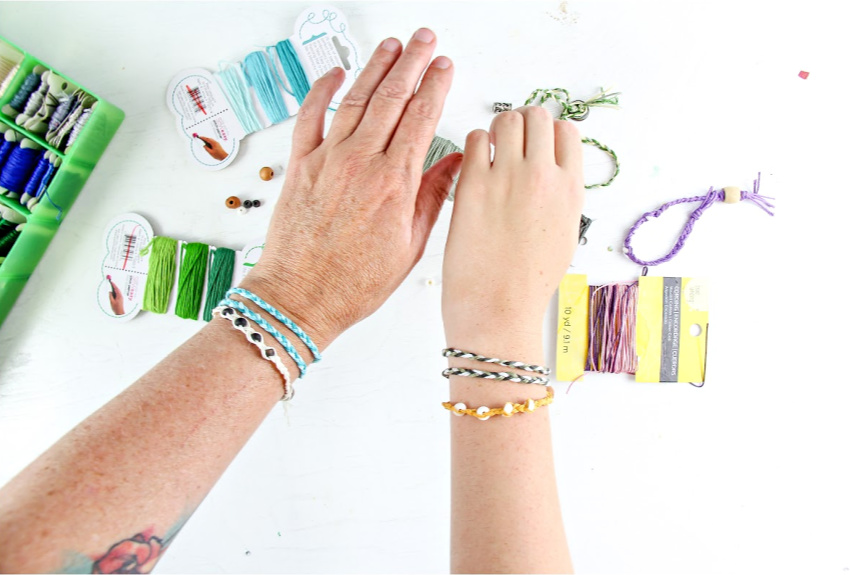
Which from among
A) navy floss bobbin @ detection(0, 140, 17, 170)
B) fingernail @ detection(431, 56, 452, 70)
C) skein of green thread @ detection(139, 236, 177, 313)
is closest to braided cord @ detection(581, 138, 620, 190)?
fingernail @ detection(431, 56, 452, 70)

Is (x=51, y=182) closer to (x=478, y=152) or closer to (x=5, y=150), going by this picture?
(x=5, y=150)

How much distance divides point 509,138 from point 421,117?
0.17 metres

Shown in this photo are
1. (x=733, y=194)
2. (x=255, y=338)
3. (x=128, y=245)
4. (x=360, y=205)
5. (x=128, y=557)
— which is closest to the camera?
(x=128, y=557)

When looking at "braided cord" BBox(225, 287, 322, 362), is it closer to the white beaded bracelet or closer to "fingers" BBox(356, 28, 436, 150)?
the white beaded bracelet

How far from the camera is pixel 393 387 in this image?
1347 mm

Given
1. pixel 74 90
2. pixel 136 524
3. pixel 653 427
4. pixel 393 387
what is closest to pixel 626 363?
pixel 653 427

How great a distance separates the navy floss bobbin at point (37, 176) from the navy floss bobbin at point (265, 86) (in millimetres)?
581

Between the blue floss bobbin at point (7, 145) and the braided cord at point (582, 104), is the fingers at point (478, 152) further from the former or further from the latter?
the blue floss bobbin at point (7, 145)

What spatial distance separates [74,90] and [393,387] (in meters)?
1.15

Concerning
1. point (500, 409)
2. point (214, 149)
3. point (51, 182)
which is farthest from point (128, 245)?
point (500, 409)

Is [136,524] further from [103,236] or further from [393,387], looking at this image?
[103,236]

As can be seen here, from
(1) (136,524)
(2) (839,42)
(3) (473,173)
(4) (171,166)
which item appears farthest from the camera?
(4) (171,166)

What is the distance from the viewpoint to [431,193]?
1.01m

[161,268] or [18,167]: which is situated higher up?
[18,167]
